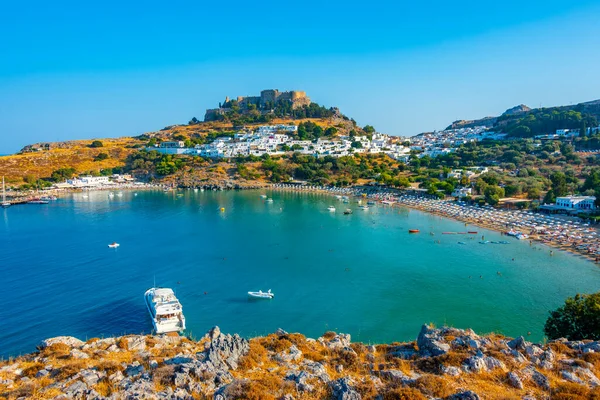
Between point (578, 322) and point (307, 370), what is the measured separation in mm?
11707

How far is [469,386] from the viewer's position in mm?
8219

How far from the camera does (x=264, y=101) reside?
119m

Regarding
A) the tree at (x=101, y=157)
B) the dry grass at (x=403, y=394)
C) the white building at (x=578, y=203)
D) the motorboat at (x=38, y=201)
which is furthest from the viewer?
the tree at (x=101, y=157)

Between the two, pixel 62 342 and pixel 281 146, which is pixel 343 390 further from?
pixel 281 146

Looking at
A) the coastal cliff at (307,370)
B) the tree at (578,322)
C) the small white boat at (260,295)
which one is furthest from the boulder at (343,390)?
the small white boat at (260,295)

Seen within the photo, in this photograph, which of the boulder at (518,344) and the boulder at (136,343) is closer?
the boulder at (518,344)

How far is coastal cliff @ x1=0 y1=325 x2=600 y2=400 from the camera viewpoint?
25.7 feet

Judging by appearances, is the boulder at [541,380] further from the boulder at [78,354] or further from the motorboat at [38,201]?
the motorboat at [38,201]

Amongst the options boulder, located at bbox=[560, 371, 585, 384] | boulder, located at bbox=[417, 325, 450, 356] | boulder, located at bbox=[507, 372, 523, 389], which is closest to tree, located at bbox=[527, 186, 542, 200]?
boulder, located at bbox=[417, 325, 450, 356]

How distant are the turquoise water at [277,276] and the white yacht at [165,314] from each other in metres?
0.67

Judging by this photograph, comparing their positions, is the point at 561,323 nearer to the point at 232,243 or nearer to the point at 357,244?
the point at 357,244

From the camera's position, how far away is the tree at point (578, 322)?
14098mm

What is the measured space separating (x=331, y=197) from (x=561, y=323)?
47720 mm

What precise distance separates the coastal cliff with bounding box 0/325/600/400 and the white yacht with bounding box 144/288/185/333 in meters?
7.26
